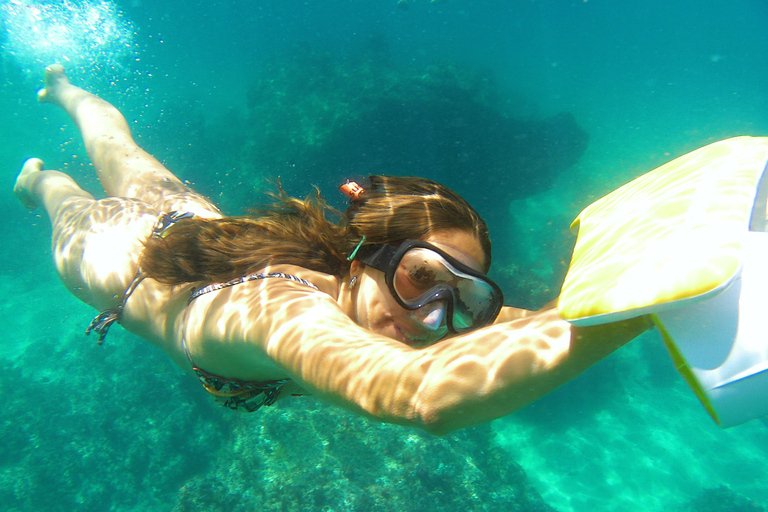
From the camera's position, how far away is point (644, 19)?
135 ft

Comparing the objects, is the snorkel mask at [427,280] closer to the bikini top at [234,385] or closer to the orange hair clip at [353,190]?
the orange hair clip at [353,190]

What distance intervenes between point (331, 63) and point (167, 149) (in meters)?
7.40

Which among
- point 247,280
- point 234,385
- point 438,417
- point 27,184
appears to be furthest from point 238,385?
point 27,184

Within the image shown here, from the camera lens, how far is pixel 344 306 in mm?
2078

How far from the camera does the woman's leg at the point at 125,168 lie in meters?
3.83

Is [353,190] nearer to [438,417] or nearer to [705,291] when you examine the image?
[438,417]

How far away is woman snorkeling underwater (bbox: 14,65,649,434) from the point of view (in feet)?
3.26

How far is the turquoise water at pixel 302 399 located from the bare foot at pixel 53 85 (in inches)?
191

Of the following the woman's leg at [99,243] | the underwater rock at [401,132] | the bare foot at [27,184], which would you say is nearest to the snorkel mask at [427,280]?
the woman's leg at [99,243]

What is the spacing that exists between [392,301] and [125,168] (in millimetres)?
4131

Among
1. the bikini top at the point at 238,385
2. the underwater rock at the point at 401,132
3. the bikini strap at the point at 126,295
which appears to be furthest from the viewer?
the underwater rock at the point at 401,132

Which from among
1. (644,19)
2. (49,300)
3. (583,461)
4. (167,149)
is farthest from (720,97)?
(49,300)

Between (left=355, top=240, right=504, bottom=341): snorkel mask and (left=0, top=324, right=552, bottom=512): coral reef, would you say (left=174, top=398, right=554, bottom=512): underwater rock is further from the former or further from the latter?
(left=355, top=240, right=504, bottom=341): snorkel mask

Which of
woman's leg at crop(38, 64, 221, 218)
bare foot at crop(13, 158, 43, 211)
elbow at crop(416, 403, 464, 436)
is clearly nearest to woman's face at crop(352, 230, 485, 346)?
elbow at crop(416, 403, 464, 436)
